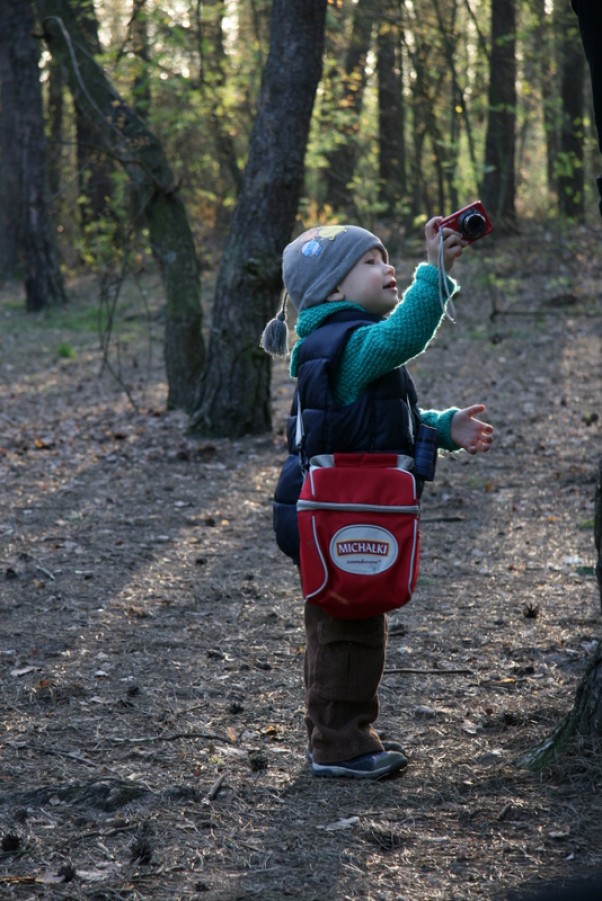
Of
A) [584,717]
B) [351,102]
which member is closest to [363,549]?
[584,717]

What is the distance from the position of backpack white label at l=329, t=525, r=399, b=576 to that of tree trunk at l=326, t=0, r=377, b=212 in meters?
12.0

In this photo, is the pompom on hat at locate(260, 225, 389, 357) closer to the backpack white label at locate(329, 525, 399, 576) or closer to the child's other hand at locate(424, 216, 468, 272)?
the child's other hand at locate(424, 216, 468, 272)

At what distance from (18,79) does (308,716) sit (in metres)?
18.4

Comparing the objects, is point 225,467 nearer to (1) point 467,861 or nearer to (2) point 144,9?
(2) point 144,9

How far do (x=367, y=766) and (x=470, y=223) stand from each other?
1803 millimetres

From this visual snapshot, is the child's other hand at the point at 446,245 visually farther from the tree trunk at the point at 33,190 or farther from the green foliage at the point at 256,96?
the tree trunk at the point at 33,190

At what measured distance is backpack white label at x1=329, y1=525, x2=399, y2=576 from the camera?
3404 millimetres

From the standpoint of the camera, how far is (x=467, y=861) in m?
2.96

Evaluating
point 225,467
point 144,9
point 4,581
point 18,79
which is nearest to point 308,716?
point 4,581

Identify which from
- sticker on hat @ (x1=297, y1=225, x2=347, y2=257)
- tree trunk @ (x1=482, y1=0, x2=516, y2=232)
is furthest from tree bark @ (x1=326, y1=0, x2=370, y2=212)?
sticker on hat @ (x1=297, y1=225, x2=347, y2=257)

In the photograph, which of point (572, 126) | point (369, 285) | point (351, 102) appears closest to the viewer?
point (369, 285)

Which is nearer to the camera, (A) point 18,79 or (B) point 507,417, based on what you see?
(B) point 507,417

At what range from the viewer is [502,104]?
636 inches

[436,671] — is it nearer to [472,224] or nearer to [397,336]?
[397,336]
